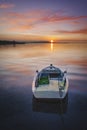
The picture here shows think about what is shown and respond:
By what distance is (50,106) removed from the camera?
16.2 m

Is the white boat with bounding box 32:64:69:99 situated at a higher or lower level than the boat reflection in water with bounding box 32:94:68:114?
higher

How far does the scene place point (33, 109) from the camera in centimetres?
1593

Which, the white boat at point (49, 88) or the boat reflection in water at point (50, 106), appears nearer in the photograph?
the boat reflection in water at point (50, 106)

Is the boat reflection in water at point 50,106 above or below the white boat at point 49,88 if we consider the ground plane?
below

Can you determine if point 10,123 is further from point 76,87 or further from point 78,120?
point 76,87

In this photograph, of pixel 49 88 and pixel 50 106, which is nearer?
pixel 50 106

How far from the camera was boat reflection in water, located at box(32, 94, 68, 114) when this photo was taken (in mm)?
15570

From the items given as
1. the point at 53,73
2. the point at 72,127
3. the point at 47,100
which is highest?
the point at 53,73

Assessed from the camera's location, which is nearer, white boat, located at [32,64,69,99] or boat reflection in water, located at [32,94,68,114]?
boat reflection in water, located at [32,94,68,114]

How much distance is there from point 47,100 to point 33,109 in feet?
4.26

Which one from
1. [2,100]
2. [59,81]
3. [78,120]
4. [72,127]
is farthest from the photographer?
[59,81]

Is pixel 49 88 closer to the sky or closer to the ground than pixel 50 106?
closer to the sky

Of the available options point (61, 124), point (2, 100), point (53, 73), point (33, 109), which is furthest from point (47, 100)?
point (53, 73)

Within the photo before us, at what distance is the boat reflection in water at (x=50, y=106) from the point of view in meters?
15.6
